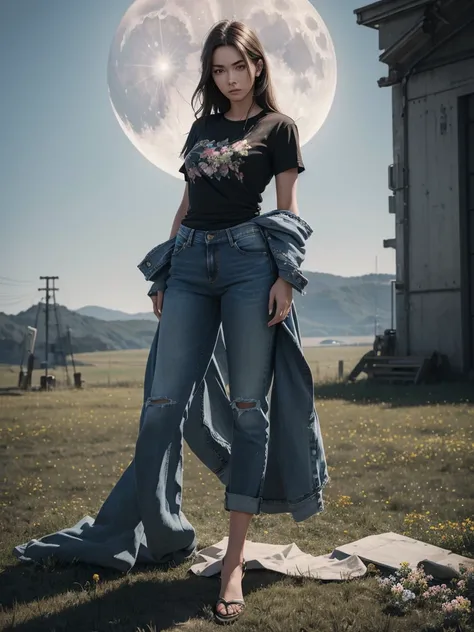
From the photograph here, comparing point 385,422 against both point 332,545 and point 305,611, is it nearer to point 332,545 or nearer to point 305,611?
point 332,545

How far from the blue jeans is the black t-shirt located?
0.33 feet

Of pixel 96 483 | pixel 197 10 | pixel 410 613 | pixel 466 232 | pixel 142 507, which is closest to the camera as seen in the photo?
pixel 410 613

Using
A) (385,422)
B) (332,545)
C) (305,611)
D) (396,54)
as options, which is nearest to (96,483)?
(332,545)

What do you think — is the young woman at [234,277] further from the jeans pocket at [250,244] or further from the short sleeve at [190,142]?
the short sleeve at [190,142]

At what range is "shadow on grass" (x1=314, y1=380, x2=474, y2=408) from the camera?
13.0 meters

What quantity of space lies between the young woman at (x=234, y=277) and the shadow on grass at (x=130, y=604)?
0.26 meters

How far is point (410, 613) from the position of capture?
336 centimetres

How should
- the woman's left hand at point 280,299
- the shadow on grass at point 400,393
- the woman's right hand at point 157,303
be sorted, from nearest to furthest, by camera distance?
1. the woman's left hand at point 280,299
2. the woman's right hand at point 157,303
3. the shadow on grass at point 400,393

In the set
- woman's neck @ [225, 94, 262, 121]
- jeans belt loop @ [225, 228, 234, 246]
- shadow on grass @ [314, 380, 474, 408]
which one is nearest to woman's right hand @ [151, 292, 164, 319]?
jeans belt loop @ [225, 228, 234, 246]

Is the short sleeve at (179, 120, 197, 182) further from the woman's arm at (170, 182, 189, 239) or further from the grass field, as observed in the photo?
the grass field

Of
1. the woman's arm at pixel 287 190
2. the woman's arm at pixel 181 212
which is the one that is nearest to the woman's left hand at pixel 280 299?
the woman's arm at pixel 287 190

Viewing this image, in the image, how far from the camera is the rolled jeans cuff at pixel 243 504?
3502 millimetres

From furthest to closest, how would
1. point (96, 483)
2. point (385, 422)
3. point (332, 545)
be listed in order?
point (385, 422), point (96, 483), point (332, 545)

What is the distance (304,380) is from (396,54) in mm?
14942
